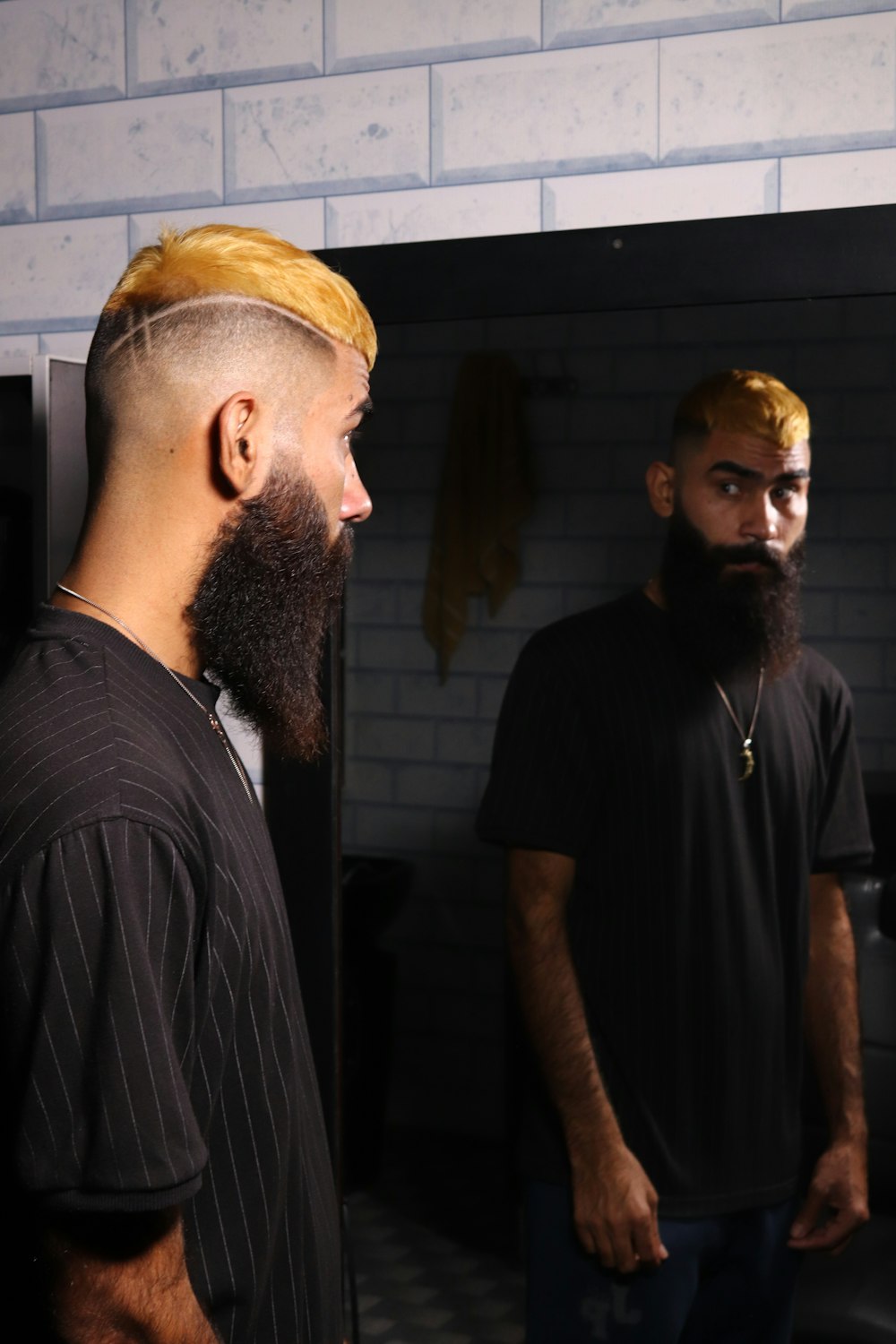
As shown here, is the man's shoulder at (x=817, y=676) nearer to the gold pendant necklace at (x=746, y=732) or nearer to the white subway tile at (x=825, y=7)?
the gold pendant necklace at (x=746, y=732)

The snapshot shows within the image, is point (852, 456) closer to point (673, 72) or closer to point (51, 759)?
point (673, 72)

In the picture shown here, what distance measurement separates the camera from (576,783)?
1596 millimetres

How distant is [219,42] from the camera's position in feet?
5.87

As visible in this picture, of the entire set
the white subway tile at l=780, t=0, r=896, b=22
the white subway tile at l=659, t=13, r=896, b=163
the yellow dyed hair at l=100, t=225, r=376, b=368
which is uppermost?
the white subway tile at l=780, t=0, r=896, b=22

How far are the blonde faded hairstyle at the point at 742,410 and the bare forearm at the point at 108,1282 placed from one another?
104cm

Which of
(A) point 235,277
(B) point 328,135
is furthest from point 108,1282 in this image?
(B) point 328,135

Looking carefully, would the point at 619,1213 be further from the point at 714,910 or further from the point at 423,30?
the point at 423,30

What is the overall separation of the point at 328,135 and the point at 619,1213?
1424 millimetres

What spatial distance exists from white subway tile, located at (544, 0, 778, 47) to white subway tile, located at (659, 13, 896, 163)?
0.02 meters

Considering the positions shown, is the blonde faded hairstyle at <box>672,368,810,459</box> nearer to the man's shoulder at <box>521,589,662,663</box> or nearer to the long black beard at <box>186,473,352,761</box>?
the man's shoulder at <box>521,589,662,663</box>

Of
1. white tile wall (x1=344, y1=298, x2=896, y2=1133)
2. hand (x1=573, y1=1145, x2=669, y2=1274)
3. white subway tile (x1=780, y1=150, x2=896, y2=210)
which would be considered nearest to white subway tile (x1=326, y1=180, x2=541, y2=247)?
white tile wall (x1=344, y1=298, x2=896, y2=1133)

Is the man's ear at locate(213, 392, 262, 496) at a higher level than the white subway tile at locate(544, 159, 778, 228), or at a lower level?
lower

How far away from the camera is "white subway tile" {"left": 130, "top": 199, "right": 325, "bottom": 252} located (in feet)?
5.76

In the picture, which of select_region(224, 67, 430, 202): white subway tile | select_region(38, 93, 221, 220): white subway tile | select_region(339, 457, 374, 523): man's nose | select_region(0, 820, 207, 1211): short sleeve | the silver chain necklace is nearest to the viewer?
select_region(0, 820, 207, 1211): short sleeve
